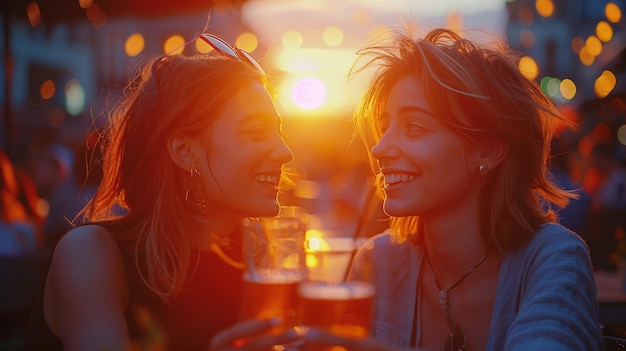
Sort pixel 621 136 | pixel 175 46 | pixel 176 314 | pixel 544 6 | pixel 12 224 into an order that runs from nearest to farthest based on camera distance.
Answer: pixel 176 314, pixel 12 224, pixel 544 6, pixel 621 136, pixel 175 46

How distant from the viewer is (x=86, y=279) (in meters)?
1.72

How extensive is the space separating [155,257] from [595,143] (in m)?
6.23

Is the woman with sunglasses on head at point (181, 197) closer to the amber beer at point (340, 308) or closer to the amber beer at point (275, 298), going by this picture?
the amber beer at point (275, 298)

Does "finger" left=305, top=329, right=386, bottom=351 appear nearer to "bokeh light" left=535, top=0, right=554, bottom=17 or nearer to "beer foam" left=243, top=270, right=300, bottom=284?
"beer foam" left=243, top=270, right=300, bottom=284

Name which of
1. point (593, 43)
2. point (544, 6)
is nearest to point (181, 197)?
point (544, 6)

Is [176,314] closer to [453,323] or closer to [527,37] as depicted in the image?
[453,323]

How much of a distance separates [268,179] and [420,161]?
1.61 feet

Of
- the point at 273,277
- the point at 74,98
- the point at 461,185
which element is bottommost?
the point at 74,98

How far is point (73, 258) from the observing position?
1747 mm

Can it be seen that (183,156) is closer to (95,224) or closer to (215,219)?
(215,219)

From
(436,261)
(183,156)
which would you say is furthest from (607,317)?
(183,156)

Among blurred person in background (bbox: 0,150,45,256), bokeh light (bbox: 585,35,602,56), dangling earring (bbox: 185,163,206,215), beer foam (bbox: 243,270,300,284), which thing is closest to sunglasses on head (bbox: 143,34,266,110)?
dangling earring (bbox: 185,163,206,215)

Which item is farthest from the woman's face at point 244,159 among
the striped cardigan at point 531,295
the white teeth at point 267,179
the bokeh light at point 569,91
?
the bokeh light at point 569,91

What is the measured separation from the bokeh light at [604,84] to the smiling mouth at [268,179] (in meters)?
8.43
